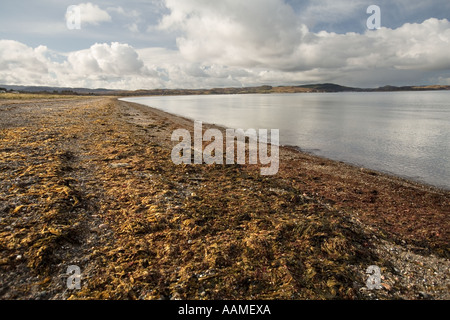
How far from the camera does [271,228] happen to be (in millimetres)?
8039

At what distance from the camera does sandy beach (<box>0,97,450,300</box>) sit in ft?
18.0

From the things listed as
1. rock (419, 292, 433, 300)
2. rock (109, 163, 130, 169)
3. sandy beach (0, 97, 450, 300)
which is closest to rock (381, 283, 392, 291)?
sandy beach (0, 97, 450, 300)

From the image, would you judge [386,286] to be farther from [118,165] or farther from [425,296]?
[118,165]

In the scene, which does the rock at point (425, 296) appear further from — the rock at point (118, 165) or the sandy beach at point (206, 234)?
the rock at point (118, 165)

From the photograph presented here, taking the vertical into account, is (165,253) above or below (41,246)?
below

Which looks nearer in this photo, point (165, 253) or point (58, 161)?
point (165, 253)

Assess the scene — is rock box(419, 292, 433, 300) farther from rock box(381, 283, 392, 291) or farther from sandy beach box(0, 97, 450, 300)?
rock box(381, 283, 392, 291)

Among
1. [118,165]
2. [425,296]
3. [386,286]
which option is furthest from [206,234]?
[118,165]

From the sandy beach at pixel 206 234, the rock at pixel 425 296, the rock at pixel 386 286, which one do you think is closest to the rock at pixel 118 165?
the sandy beach at pixel 206 234

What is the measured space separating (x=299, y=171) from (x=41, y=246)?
1344cm

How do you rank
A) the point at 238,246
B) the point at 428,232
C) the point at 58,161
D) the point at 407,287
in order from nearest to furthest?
1. the point at 407,287
2. the point at 238,246
3. the point at 428,232
4. the point at 58,161

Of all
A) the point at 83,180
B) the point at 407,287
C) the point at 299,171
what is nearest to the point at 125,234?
the point at 83,180
